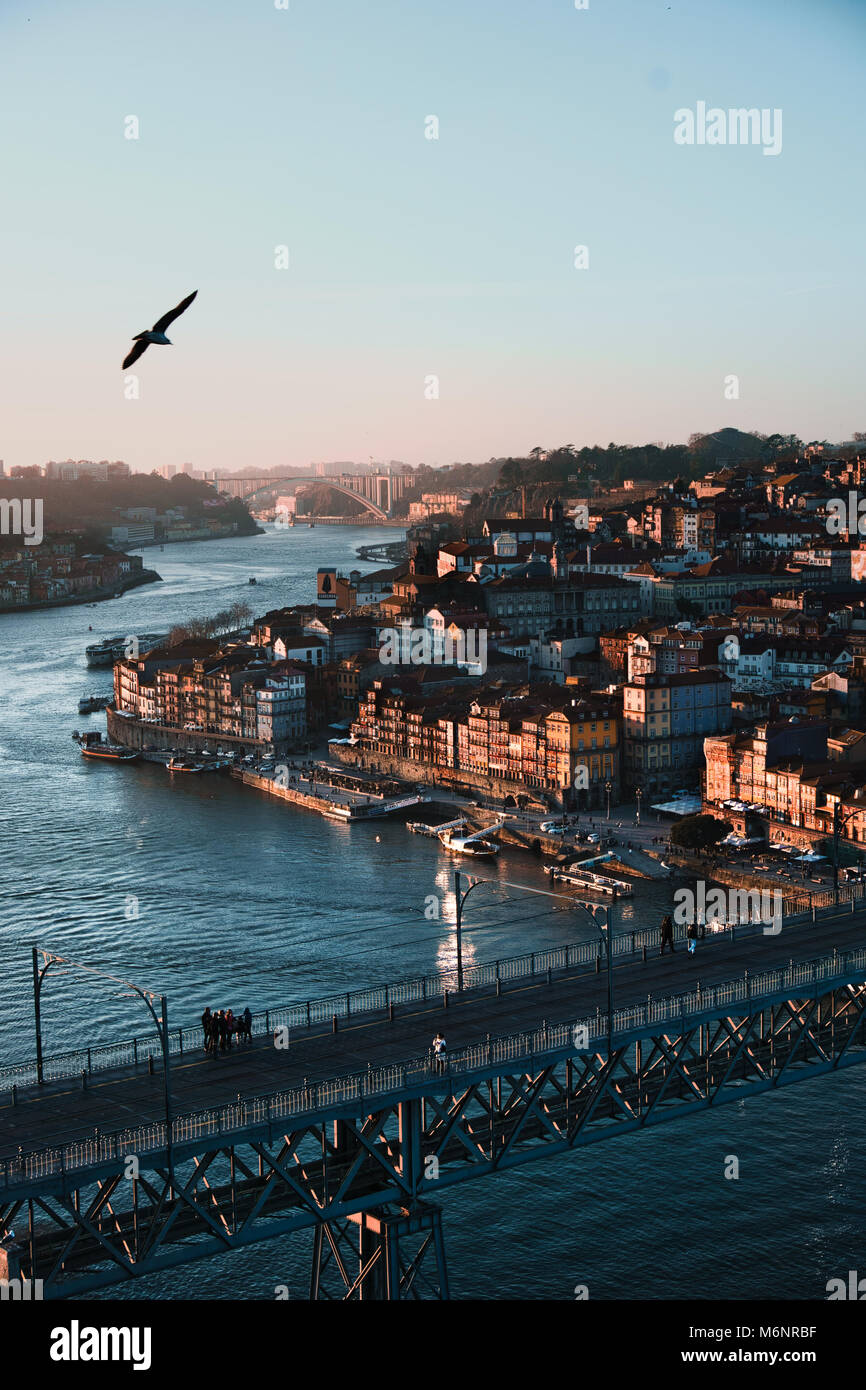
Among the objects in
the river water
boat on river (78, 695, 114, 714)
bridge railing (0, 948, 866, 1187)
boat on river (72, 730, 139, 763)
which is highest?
bridge railing (0, 948, 866, 1187)

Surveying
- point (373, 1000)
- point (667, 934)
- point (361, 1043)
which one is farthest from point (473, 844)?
point (361, 1043)

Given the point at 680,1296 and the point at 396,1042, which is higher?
the point at 396,1042

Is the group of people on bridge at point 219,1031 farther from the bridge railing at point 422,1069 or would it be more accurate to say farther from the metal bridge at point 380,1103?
the bridge railing at point 422,1069

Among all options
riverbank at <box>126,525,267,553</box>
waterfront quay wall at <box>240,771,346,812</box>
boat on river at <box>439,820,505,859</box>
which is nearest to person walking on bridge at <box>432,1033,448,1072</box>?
boat on river at <box>439,820,505,859</box>

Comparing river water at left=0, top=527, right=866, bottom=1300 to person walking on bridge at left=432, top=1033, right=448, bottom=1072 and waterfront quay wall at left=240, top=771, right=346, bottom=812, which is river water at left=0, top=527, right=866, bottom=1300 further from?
person walking on bridge at left=432, top=1033, right=448, bottom=1072
